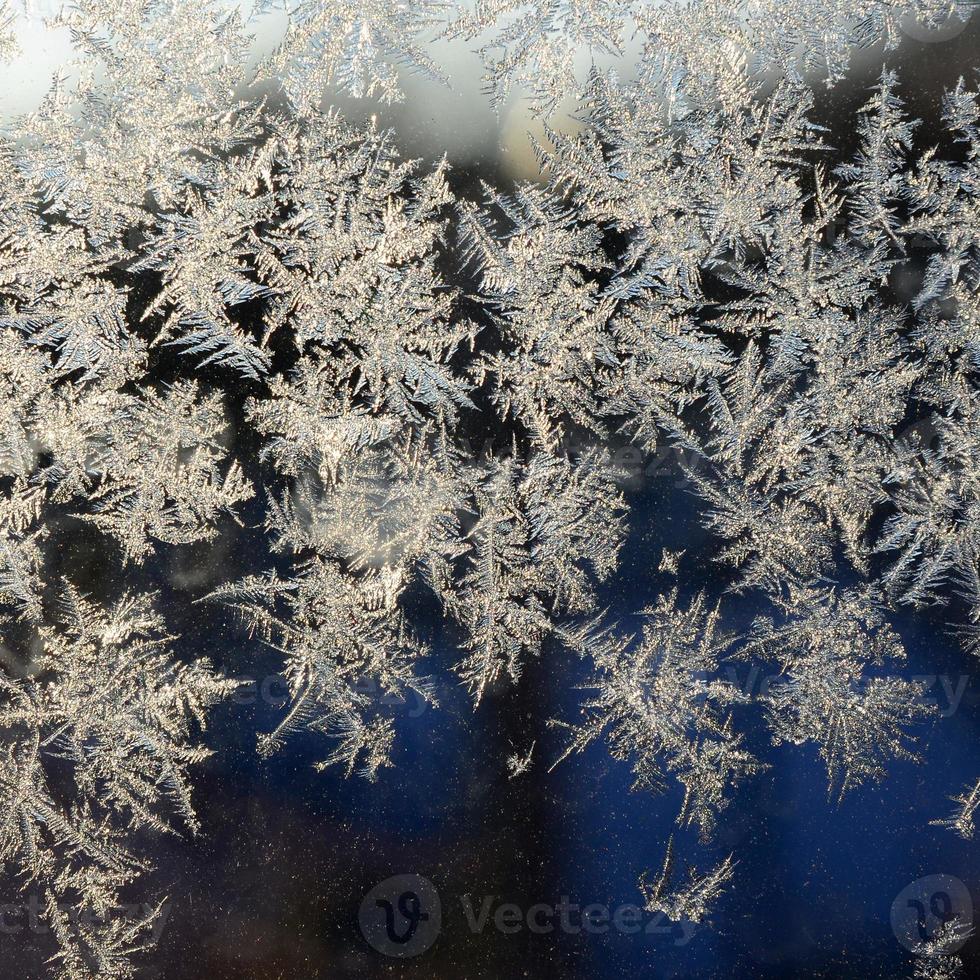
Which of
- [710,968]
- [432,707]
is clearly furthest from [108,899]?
[710,968]

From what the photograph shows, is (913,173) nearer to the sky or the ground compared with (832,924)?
nearer to the sky

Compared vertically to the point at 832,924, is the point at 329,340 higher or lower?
higher

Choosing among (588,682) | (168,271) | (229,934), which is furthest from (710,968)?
(168,271)

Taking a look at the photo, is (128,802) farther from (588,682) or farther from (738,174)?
(738,174)

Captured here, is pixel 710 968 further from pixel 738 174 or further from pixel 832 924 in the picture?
pixel 738 174

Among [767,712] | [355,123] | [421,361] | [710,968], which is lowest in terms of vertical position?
[710,968]

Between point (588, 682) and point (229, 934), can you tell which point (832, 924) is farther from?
point (229, 934)
